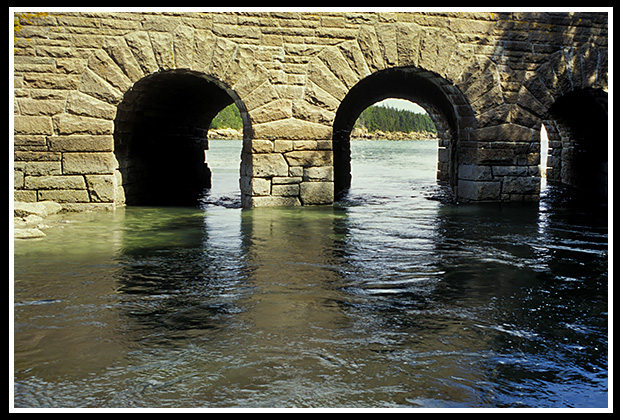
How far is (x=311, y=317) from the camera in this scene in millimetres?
4195

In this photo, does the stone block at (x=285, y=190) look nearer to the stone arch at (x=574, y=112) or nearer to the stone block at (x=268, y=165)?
the stone block at (x=268, y=165)

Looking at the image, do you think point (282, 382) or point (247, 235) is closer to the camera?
point (282, 382)

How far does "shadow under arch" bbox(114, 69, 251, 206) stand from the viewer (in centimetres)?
1005

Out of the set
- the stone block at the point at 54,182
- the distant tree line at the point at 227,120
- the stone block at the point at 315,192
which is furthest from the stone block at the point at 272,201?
the distant tree line at the point at 227,120

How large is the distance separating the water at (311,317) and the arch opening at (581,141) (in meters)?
5.30

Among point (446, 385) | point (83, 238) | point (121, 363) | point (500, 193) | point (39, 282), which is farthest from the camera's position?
point (500, 193)

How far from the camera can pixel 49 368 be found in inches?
129

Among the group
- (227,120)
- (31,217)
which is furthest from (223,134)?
(31,217)

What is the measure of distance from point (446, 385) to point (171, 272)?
3.10 meters

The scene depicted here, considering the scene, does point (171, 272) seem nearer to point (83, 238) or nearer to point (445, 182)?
point (83, 238)

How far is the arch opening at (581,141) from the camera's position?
1242cm

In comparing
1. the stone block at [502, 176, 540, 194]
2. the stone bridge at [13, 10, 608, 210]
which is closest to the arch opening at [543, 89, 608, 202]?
the stone bridge at [13, 10, 608, 210]

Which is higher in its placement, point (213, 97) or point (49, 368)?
point (213, 97)

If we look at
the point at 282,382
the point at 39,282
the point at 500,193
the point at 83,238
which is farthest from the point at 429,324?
the point at 500,193
